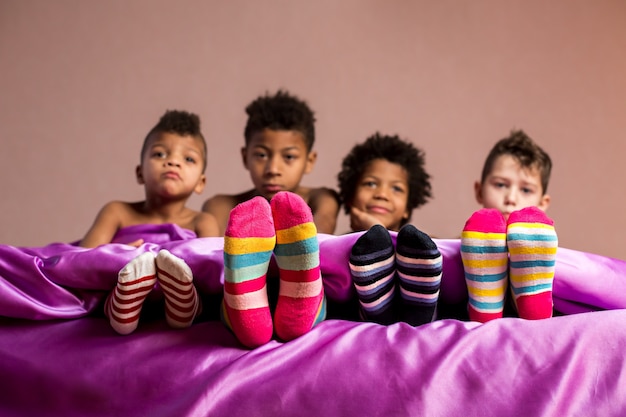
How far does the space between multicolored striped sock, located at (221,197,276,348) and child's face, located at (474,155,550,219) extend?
1.21 m

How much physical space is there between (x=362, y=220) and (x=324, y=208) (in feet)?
0.53

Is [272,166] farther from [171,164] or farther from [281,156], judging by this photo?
[171,164]

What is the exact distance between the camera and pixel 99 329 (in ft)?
3.05

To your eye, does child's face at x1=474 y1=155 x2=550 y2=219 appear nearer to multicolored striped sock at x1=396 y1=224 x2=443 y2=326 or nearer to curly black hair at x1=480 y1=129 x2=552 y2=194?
curly black hair at x1=480 y1=129 x2=552 y2=194

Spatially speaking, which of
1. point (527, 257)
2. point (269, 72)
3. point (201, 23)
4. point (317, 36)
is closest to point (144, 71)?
point (201, 23)

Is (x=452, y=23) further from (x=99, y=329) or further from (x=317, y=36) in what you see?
(x=99, y=329)

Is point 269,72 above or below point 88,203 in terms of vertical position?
above

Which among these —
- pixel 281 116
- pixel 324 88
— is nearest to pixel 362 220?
pixel 281 116

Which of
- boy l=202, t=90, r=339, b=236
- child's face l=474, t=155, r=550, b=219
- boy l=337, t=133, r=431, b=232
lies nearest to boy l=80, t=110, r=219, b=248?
boy l=202, t=90, r=339, b=236

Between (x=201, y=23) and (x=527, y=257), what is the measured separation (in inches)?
93.9

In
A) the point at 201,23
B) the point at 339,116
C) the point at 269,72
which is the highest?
the point at 201,23

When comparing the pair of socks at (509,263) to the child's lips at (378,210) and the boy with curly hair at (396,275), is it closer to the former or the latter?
the boy with curly hair at (396,275)

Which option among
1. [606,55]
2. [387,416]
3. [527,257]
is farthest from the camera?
[606,55]

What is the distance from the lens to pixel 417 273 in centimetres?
86
